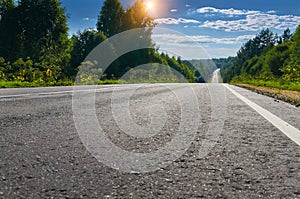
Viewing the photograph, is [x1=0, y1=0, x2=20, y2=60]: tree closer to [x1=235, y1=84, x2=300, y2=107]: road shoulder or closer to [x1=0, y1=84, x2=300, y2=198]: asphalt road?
[x1=235, y1=84, x2=300, y2=107]: road shoulder

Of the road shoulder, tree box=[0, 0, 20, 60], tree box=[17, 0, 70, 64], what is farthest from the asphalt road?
tree box=[0, 0, 20, 60]

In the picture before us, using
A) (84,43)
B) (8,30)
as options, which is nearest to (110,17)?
(84,43)

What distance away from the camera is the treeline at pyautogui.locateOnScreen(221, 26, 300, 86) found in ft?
73.9

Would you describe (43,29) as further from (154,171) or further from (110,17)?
(154,171)

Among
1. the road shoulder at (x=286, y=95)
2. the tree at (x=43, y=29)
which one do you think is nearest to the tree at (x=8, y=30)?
the tree at (x=43, y=29)

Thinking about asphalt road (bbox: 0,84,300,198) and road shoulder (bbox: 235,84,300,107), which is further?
road shoulder (bbox: 235,84,300,107)

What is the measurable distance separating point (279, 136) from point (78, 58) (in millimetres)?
38372

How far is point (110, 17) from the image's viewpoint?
45219 mm

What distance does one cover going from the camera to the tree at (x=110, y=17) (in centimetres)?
4516

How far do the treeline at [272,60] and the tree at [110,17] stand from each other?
65.1ft

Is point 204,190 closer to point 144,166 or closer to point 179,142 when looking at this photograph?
point 144,166

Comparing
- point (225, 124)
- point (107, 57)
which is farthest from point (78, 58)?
point (225, 124)

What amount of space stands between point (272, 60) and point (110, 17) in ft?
106

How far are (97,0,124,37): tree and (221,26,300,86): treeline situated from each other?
19849mm
